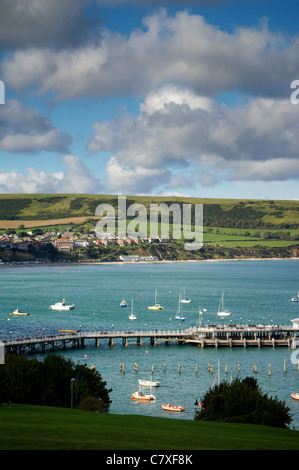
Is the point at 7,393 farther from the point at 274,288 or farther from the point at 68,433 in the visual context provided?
the point at 274,288

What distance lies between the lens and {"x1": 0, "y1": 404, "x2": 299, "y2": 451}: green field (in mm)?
18953

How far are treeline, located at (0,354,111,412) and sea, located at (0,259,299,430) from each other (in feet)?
10.2

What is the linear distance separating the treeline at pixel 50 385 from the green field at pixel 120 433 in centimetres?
466

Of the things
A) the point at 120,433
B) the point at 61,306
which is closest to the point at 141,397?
the point at 120,433

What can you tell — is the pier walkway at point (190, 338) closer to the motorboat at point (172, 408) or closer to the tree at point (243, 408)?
the motorboat at point (172, 408)

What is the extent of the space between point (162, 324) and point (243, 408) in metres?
49.0

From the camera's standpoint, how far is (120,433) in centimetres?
2216

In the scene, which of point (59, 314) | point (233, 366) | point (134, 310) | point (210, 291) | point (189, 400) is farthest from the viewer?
point (210, 291)

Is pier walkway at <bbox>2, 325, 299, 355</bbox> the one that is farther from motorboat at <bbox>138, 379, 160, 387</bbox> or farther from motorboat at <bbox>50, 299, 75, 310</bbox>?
motorboat at <bbox>50, 299, 75, 310</bbox>

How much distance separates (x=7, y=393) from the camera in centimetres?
3459

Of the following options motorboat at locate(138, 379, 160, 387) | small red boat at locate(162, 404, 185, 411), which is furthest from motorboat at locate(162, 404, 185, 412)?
motorboat at locate(138, 379, 160, 387)

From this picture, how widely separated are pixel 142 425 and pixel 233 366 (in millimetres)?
29961
